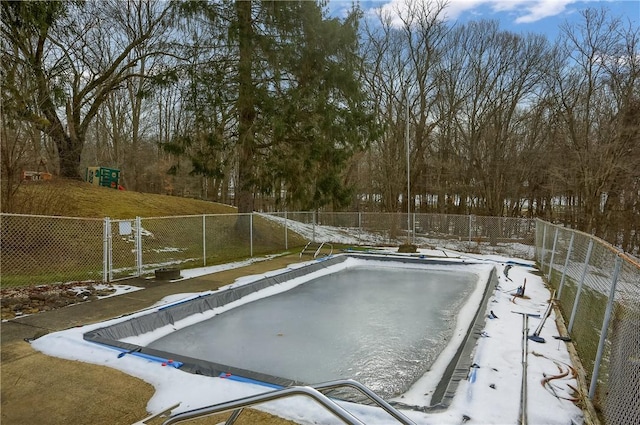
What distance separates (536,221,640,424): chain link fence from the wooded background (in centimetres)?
829

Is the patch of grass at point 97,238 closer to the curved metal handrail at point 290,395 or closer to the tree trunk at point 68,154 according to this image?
the tree trunk at point 68,154

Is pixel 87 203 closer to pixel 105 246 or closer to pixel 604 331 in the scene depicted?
pixel 105 246

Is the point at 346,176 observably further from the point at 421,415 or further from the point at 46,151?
the point at 421,415

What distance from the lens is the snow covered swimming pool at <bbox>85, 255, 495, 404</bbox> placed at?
375cm

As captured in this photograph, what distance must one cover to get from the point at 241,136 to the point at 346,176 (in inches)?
510

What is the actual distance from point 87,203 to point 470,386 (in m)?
12.4

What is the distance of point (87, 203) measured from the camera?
11664 millimetres

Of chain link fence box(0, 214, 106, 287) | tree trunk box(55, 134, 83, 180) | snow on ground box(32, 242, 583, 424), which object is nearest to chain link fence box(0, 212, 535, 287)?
chain link fence box(0, 214, 106, 287)

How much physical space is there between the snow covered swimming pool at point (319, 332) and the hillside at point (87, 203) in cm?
548

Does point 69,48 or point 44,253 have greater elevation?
point 69,48

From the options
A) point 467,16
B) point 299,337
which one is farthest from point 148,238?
point 467,16

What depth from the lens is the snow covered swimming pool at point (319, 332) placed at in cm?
375

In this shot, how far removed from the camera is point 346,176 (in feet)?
77.6

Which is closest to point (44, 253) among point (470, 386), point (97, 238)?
point (97, 238)
